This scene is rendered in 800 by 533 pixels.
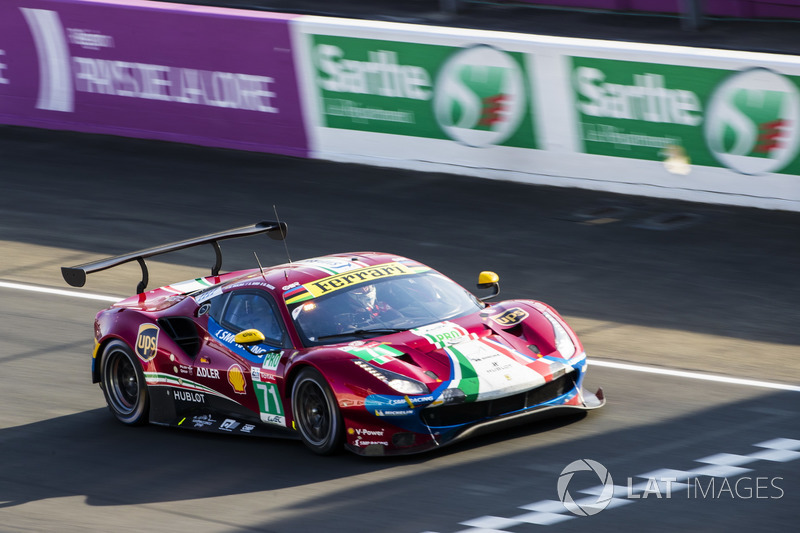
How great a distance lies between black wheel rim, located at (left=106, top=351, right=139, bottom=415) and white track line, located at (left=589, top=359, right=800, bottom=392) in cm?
375

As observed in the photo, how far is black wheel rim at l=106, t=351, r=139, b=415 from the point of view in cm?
1013

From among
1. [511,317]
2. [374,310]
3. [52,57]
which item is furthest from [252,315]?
[52,57]

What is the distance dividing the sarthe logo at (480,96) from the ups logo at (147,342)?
25.2 feet

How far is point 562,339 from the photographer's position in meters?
8.97

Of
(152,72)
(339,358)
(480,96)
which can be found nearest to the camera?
(339,358)

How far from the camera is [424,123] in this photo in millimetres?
17109

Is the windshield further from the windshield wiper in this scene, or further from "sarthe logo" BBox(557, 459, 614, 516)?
"sarthe logo" BBox(557, 459, 614, 516)

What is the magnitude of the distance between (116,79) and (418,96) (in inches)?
212

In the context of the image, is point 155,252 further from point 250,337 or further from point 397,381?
point 397,381

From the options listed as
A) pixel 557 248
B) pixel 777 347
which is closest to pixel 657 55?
pixel 557 248

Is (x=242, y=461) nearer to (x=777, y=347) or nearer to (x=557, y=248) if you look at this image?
(x=777, y=347)

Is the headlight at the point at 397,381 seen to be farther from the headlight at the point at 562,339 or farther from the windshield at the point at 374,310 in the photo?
the headlight at the point at 562,339

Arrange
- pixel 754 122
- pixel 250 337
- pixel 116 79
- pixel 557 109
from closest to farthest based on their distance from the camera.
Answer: pixel 250 337
pixel 754 122
pixel 557 109
pixel 116 79

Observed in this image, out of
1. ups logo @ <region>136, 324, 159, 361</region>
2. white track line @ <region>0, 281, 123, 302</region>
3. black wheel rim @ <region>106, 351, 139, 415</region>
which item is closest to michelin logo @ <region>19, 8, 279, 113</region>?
white track line @ <region>0, 281, 123, 302</region>
